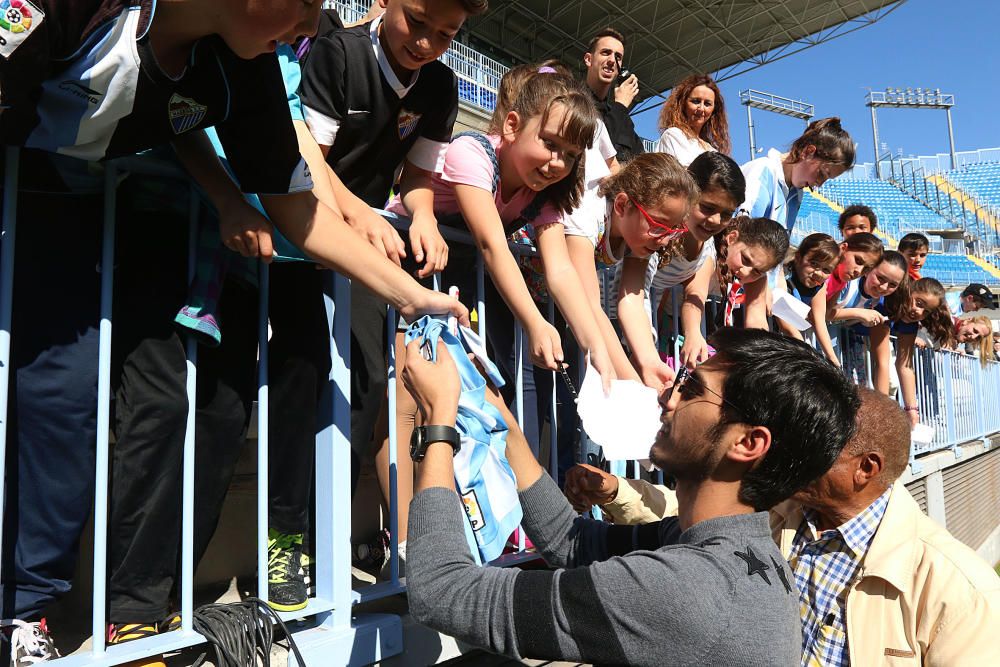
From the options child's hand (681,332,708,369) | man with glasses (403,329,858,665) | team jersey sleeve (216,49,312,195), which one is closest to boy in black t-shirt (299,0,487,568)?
team jersey sleeve (216,49,312,195)

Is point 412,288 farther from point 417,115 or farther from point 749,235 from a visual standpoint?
point 749,235

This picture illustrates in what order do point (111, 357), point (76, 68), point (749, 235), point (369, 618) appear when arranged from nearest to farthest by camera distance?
point (76, 68)
point (111, 357)
point (369, 618)
point (749, 235)

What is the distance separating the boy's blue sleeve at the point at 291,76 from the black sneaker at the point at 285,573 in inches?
43.0

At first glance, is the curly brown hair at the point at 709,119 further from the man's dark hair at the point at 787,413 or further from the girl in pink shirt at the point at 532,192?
the man's dark hair at the point at 787,413

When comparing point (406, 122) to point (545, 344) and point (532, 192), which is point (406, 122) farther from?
point (545, 344)

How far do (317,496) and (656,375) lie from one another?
1331 mm

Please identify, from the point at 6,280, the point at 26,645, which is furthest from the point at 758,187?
the point at 26,645

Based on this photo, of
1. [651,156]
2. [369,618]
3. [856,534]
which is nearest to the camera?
[369,618]

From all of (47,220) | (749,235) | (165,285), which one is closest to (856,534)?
(749,235)

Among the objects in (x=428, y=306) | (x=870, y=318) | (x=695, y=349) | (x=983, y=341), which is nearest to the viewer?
(x=428, y=306)

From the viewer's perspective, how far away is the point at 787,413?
1.67 meters

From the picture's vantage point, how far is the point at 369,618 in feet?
6.59

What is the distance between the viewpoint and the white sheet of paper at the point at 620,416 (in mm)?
2127

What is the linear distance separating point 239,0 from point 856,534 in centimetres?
217
